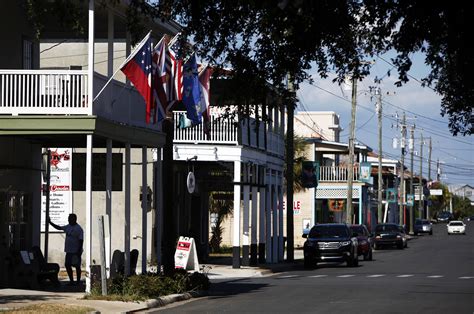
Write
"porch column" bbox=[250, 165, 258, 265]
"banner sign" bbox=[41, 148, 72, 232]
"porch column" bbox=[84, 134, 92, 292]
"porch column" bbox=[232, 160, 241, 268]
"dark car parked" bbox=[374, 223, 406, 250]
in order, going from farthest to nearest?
"dark car parked" bbox=[374, 223, 406, 250] < "porch column" bbox=[250, 165, 258, 265] < "banner sign" bbox=[41, 148, 72, 232] < "porch column" bbox=[232, 160, 241, 268] < "porch column" bbox=[84, 134, 92, 292]

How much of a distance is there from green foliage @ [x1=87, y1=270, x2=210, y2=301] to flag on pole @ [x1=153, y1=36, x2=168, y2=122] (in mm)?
3821

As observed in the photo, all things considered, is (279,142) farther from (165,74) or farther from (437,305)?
(437,305)

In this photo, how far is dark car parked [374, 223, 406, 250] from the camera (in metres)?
66.0

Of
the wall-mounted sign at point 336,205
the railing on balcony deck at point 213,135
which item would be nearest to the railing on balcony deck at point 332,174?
the wall-mounted sign at point 336,205

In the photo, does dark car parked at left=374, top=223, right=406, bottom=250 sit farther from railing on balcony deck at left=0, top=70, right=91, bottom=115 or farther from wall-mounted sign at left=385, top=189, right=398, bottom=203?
railing on balcony deck at left=0, top=70, right=91, bottom=115

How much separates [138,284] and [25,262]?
3.76 m

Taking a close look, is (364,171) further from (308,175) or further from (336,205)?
(308,175)

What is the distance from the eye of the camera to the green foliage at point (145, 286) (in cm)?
2290

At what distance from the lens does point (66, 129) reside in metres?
23.3

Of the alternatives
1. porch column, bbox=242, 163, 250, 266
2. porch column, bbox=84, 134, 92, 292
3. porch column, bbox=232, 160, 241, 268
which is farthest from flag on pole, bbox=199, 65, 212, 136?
porch column, bbox=242, 163, 250, 266

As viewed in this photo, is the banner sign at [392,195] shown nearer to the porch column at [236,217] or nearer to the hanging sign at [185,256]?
the porch column at [236,217]

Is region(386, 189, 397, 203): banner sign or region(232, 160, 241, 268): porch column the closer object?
region(232, 160, 241, 268): porch column

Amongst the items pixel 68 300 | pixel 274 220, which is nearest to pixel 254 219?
pixel 274 220

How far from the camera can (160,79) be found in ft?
83.8
